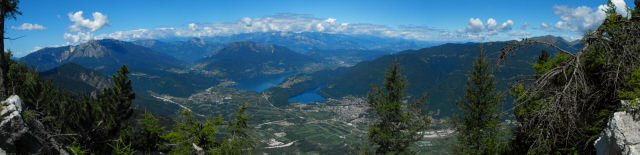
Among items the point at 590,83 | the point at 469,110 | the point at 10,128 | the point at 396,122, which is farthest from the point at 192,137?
the point at 469,110

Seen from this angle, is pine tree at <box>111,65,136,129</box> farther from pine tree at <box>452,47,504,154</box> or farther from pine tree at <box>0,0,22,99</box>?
pine tree at <box>452,47,504,154</box>

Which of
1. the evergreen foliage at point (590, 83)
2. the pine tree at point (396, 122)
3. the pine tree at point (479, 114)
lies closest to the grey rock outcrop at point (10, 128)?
Answer: the evergreen foliage at point (590, 83)

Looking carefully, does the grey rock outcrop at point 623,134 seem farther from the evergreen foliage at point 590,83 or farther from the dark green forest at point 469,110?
the evergreen foliage at point 590,83

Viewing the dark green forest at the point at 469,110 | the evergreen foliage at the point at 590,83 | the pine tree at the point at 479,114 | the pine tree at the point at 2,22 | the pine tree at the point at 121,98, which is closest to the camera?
the evergreen foliage at the point at 590,83

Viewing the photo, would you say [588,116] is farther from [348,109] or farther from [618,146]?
[348,109]

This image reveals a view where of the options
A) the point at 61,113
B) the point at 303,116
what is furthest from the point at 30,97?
the point at 303,116

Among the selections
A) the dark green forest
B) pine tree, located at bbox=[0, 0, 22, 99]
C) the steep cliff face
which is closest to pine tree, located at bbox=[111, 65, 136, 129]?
the dark green forest
